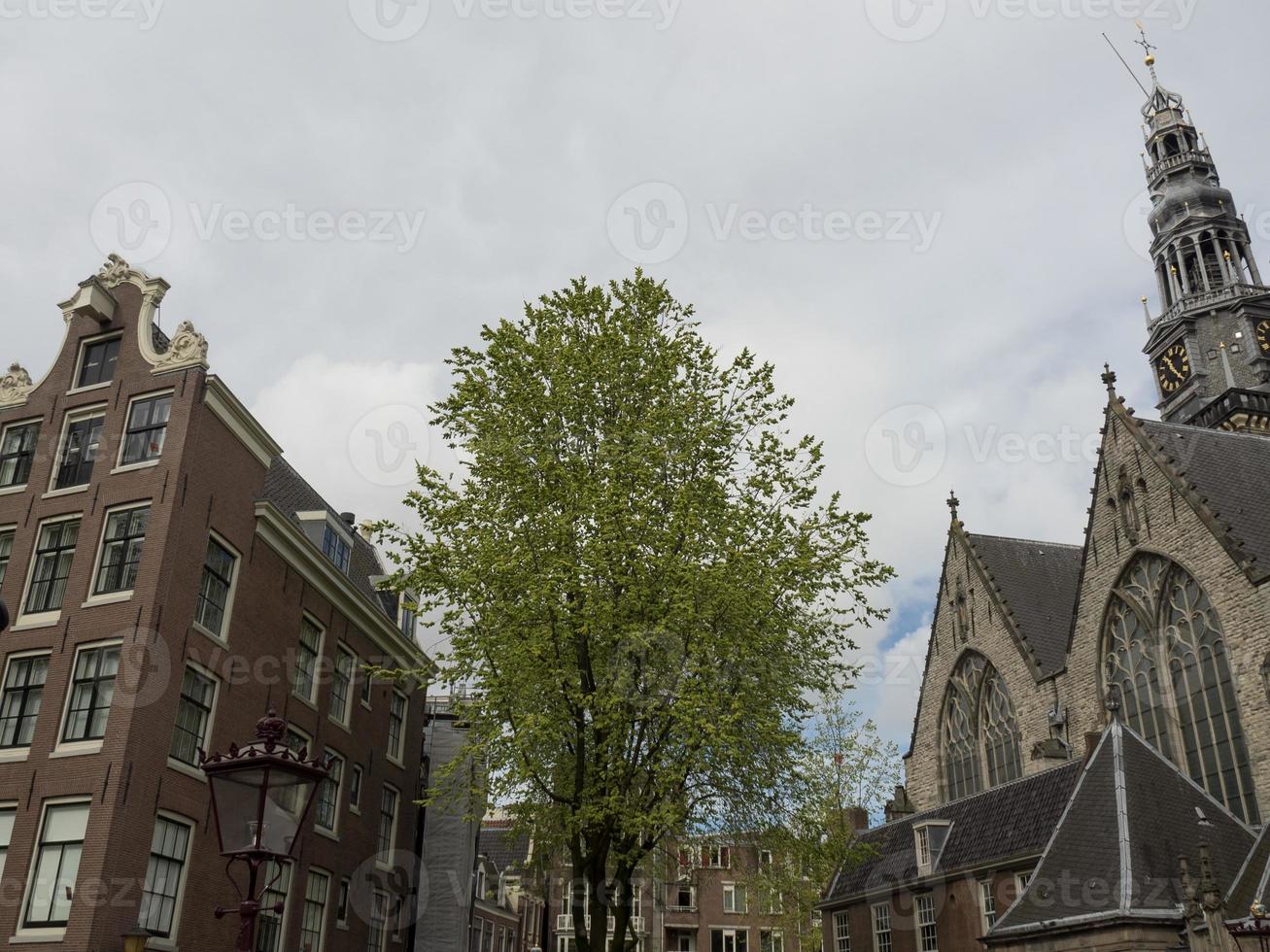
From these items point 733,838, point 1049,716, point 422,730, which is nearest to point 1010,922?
point 733,838

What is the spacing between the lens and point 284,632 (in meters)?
25.9

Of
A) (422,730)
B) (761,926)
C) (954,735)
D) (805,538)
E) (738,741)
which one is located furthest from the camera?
(761,926)

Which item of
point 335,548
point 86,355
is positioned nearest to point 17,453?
point 86,355

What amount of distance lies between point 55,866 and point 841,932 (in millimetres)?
24584

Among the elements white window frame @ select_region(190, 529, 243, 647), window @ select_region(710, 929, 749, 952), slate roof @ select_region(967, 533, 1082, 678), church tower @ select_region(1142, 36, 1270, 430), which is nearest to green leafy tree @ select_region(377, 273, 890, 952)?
white window frame @ select_region(190, 529, 243, 647)

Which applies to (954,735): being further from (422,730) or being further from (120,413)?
(120,413)

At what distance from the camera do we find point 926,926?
96.1 feet

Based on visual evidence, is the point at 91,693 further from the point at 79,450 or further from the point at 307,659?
the point at 307,659

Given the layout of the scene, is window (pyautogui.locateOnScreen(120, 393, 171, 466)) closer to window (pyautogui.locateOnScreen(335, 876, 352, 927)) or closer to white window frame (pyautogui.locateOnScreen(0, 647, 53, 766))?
white window frame (pyautogui.locateOnScreen(0, 647, 53, 766))

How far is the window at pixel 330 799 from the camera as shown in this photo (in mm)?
27031

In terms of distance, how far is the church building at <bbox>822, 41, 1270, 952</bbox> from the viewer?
22109 millimetres

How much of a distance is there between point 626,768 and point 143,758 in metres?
9.22

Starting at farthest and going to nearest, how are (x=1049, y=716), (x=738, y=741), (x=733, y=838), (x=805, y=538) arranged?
(x=1049, y=716), (x=733, y=838), (x=805, y=538), (x=738, y=741)

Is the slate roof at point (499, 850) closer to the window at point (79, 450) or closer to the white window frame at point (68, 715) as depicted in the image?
the window at point (79, 450)
